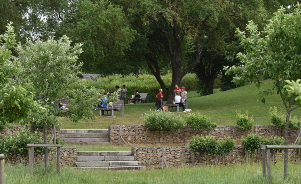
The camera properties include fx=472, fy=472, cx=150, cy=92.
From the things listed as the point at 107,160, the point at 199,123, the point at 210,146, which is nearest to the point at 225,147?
the point at 210,146

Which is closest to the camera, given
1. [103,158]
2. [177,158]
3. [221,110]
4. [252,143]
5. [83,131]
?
[103,158]

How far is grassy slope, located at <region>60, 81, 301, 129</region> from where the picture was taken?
22688 millimetres

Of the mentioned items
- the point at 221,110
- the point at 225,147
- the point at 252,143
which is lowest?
the point at 225,147

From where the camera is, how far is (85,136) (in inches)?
776

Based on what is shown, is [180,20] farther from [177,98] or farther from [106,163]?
[106,163]

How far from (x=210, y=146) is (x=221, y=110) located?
11.1 meters

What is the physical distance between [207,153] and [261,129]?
507cm

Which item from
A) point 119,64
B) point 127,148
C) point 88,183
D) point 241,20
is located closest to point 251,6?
point 241,20

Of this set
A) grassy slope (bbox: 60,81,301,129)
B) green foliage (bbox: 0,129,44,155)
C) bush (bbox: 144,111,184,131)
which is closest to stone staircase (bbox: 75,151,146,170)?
green foliage (bbox: 0,129,44,155)

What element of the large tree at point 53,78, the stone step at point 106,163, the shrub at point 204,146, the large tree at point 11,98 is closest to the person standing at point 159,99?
the shrub at point 204,146

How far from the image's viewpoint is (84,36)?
25.7 meters

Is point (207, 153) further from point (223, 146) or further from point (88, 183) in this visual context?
point (88, 183)

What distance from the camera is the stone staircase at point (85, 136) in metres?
19.5

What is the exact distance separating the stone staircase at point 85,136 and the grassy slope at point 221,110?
555 mm
